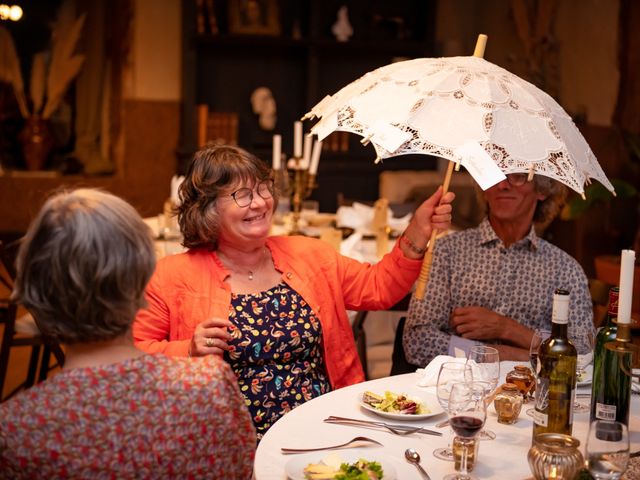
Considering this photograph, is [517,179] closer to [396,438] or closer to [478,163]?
[478,163]

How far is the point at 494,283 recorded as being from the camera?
113 inches

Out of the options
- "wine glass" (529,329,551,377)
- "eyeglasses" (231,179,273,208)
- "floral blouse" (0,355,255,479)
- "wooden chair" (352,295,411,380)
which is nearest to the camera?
"floral blouse" (0,355,255,479)

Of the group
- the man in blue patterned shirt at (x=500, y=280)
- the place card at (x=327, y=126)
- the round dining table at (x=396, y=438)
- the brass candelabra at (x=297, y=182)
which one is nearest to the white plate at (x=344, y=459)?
the round dining table at (x=396, y=438)

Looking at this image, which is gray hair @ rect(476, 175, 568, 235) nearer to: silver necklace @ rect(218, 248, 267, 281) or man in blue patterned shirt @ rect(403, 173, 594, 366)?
man in blue patterned shirt @ rect(403, 173, 594, 366)

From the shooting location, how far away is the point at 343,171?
8.09 m

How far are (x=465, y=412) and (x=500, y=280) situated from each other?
1229mm

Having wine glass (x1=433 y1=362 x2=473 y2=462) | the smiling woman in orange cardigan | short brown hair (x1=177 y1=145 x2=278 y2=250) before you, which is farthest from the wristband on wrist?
wine glass (x1=433 y1=362 x2=473 y2=462)

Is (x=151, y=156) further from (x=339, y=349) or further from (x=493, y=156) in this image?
(x=493, y=156)

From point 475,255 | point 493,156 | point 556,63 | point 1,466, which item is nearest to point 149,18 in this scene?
point 556,63

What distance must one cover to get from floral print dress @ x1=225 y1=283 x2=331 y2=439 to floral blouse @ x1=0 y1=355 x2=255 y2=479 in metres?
0.85

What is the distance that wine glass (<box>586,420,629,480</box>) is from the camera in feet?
4.85

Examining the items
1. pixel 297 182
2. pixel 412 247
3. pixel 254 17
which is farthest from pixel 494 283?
pixel 254 17

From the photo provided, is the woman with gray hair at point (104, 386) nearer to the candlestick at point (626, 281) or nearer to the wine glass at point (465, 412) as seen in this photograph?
the wine glass at point (465, 412)

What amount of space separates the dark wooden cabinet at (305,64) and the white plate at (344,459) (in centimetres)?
630
